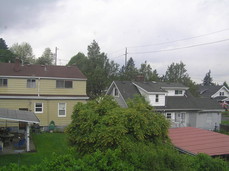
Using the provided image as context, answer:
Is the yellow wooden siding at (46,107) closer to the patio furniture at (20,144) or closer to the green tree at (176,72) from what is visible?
the patio furniture at (20,144)

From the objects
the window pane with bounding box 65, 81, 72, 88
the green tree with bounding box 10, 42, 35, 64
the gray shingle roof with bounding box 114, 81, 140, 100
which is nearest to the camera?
the window pane with bounding box 65, 81, 72, 88

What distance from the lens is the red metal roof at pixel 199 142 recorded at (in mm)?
11961

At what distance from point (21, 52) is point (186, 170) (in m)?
68.2

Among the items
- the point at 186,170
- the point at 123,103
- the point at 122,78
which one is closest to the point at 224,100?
the point at 122,78

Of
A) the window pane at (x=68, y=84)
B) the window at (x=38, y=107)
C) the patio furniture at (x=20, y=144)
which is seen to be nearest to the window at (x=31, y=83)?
the window at (x=38, y=107)

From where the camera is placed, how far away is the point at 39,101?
22766 millimetres

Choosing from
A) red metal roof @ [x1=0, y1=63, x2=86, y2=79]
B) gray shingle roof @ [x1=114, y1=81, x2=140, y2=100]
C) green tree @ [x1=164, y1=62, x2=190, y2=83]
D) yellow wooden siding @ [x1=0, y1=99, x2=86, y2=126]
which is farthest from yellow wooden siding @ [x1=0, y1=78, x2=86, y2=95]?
green tree @ [x1=164, y1=62, x2=190, y2=83]

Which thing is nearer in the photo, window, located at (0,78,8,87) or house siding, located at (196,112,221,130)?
window, located at (0,78,8,87)

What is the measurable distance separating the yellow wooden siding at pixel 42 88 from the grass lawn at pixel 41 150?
4816 millimetres

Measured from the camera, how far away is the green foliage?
8.96 metres

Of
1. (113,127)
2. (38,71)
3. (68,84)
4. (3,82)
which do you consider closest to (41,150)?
(113,127)

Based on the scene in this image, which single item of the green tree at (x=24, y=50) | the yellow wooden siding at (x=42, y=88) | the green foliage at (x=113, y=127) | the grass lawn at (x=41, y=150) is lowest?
the grass lawn at (x=41, y=150)

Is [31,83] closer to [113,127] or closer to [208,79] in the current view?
[113,127]

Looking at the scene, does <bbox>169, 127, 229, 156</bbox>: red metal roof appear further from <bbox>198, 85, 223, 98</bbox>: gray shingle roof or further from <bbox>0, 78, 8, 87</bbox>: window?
<bbox>198, 85, 223, 98</bbox>: gray shingle roof
